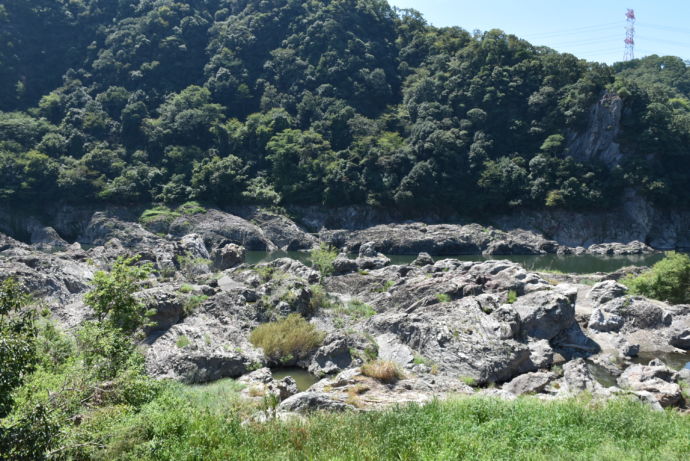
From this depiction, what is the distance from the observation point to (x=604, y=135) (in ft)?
262

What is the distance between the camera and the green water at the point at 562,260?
51.6 m

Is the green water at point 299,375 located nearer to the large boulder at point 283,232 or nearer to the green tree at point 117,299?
the green tree at point 117,299

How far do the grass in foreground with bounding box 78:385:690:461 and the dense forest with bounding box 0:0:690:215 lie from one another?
68.8 metres

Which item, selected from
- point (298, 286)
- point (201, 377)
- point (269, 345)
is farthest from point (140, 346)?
point (298, 286)

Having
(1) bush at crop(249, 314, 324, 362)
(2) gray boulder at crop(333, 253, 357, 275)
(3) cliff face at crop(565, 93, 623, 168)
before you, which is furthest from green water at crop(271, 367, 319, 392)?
(3) cliff face at crop(565, 93, 623, 168)

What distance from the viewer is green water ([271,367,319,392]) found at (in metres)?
19.0

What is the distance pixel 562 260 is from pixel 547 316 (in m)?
40.8

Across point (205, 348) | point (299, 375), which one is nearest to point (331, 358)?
point (299, 375)

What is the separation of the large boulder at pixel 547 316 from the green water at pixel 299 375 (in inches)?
398

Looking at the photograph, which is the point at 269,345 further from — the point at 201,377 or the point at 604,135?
the point at 604,135

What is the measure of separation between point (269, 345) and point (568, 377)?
11897 millimetres

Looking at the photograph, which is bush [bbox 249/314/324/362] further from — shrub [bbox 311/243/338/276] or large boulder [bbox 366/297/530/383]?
shrub [bbox 311/243/338/276]

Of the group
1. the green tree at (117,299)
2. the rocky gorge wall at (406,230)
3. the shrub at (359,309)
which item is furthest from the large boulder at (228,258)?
the green tree at (117,299)

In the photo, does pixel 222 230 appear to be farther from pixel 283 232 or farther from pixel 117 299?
pixel 117 299
